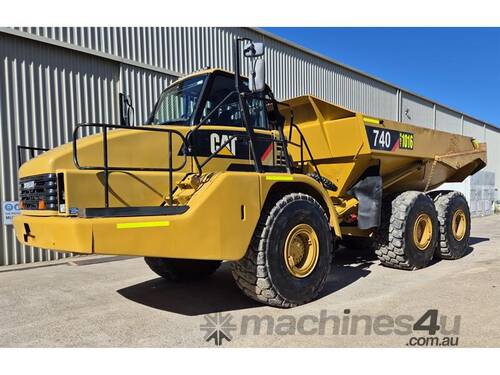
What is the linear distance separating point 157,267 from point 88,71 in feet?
17.3

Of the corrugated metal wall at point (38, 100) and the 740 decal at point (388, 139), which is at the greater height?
the corrugated metal wall at point (38, 100)

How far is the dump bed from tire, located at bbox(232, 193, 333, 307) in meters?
1.34

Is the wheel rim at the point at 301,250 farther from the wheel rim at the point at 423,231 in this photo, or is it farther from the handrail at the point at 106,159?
the wheel rim at the point at 423,231

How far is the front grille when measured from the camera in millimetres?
3941

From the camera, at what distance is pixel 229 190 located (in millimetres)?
3994

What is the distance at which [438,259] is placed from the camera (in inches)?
304

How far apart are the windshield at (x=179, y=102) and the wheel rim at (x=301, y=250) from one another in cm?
169

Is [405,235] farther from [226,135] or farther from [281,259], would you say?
[226,135]

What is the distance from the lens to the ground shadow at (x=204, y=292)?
15.7 ft

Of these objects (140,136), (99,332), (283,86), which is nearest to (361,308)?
(99,332)

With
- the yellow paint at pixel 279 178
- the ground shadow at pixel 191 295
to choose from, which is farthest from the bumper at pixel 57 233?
the yellow paint at pixel 279 178

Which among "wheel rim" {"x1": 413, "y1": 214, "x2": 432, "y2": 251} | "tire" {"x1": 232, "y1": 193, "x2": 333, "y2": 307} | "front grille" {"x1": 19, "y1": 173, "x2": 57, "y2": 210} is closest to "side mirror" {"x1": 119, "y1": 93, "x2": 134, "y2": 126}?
"front grille" {"x1": 19, "y1": 173, "x2": 57, "y2": 210}

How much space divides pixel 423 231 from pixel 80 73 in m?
7.40

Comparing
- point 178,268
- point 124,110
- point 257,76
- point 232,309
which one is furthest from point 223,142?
point 178,268
